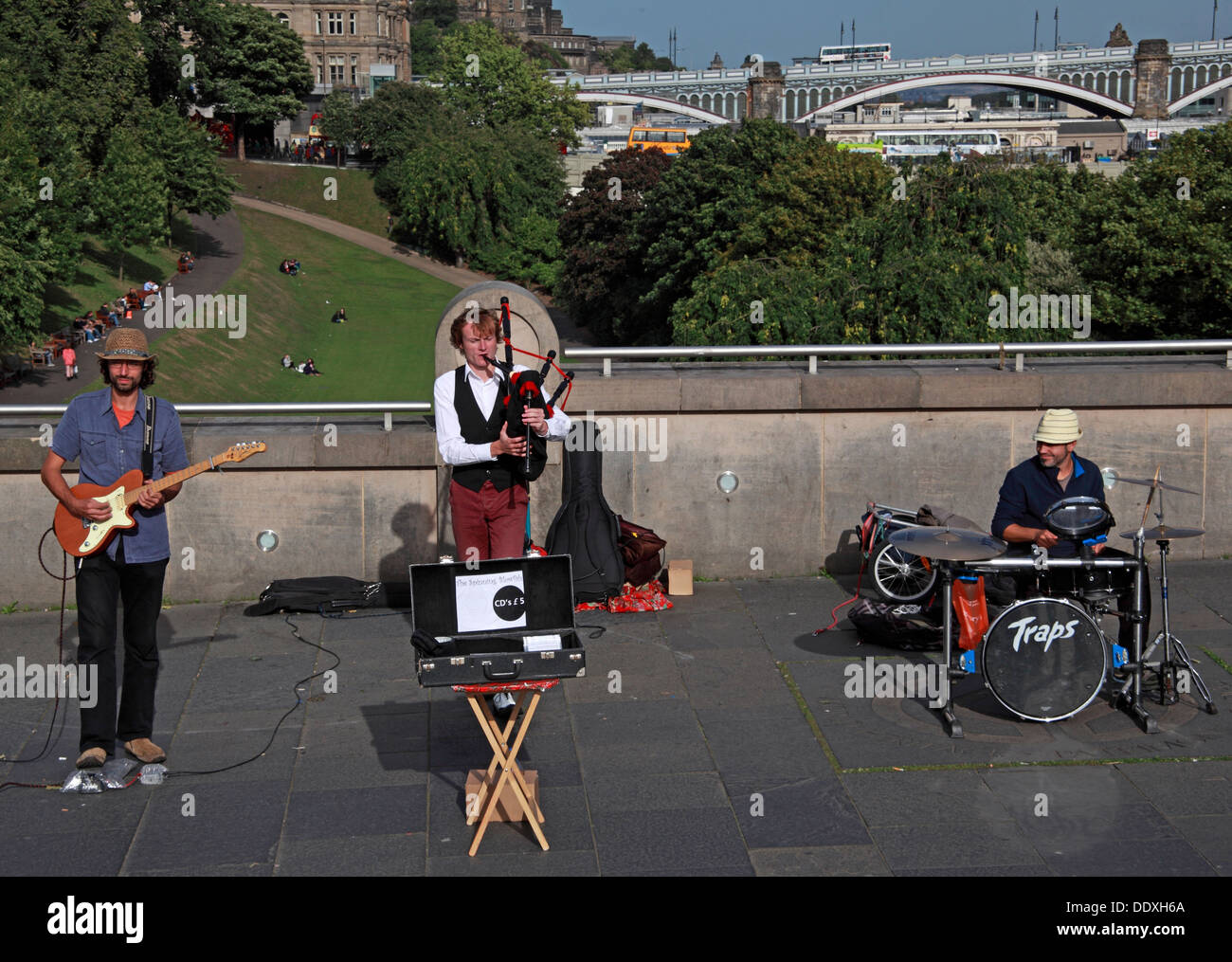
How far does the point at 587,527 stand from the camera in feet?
33.2

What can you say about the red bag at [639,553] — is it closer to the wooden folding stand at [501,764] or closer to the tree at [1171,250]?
the wooden folding stand at [501,764]

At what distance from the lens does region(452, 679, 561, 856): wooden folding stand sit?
246 inches

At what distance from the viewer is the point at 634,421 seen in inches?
416

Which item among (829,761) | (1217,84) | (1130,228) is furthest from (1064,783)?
(1217,84)

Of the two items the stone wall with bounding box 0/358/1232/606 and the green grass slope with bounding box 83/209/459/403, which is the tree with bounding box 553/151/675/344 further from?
the stone wall with bounding box 0/358/1232/606

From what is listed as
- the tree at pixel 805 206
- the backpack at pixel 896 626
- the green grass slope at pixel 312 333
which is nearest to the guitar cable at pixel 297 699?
the backpack at pixel 896 626

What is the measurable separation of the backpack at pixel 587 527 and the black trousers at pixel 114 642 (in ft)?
10.9

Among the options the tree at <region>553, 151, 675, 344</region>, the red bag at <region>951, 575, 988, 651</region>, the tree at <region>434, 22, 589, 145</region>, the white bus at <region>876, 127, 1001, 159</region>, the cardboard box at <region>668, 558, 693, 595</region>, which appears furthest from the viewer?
the white bus at <region>876, 127, 1001, 159</region>

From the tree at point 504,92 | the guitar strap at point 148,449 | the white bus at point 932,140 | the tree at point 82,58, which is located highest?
the tree at point 504,92

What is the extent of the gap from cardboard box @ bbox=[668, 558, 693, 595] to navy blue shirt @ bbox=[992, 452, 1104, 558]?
2.59m

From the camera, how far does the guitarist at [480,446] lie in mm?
7801

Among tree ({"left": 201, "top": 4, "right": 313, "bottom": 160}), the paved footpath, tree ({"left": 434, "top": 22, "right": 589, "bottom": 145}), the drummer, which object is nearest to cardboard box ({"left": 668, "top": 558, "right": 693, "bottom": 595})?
the drummer

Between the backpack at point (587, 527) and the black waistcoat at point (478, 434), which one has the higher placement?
the black waistcoat at point (478, 434)

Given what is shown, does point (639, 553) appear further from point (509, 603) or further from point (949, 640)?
point (509, 603)
